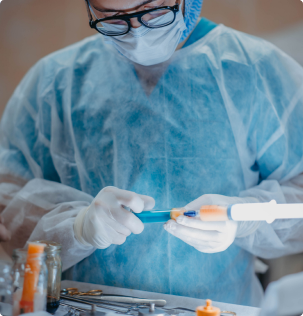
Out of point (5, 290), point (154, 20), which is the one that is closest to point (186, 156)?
point (154, 20)

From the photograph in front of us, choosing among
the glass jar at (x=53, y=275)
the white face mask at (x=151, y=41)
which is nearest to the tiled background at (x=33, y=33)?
the white face mask at (x=151, y=41)

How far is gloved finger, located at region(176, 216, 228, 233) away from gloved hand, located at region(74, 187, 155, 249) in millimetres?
143

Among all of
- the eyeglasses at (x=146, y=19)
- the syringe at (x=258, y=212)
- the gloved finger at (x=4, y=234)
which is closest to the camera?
the syringe at (x=258, y=212)

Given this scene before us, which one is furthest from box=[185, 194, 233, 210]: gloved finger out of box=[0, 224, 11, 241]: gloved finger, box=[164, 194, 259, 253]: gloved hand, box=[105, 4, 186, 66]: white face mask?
box=[0, 224, 11, 241]: gloved finger

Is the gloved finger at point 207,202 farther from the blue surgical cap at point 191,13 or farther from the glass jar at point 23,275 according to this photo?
the blue surgical cap at point 191,13

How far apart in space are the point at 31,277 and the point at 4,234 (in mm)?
490

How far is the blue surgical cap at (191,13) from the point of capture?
45.4 inches

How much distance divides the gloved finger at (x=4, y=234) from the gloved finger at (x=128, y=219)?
1.81ft

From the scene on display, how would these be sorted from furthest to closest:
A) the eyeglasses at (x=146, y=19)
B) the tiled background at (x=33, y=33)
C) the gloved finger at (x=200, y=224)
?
the tiled background at (x=33, y=33) < the eyeglasses at (x=146, y=19) < the gloved finger at (x=200, y=224)

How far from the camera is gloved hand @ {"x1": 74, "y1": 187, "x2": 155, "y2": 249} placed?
1.04 meters

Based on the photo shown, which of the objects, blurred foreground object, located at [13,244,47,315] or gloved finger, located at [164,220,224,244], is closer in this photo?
blurred foreground object, located at [13,244,47,315]

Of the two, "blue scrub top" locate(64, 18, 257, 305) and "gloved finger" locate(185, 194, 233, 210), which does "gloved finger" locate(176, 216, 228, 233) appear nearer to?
"gloved finger" locate(185, 194, 233, 210)

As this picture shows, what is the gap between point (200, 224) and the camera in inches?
39.2

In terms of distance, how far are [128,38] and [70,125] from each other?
1.51ft
